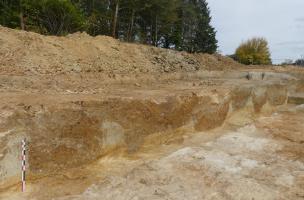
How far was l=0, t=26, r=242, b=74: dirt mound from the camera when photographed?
10.0 m

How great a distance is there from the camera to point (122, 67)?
41.9 ft

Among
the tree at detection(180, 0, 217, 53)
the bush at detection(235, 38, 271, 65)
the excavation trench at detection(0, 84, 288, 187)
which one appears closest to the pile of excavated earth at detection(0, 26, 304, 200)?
the excavation trench at detection(0, 84, 288, 187)

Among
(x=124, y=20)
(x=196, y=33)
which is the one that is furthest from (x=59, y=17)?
(x=196, y=33)

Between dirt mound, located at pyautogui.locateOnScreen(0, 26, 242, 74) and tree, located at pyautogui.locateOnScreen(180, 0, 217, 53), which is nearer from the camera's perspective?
dirt mound, located at pyautogui.locateOnScreen(0, 26, 242, 74)

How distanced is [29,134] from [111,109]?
173 cm

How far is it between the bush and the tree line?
9.25ft

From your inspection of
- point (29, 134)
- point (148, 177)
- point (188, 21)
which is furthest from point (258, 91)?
point (188, 21)

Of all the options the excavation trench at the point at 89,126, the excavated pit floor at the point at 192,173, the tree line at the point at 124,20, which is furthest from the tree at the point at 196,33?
the excavated pit floor at the point at 192,173

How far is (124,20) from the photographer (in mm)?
26203

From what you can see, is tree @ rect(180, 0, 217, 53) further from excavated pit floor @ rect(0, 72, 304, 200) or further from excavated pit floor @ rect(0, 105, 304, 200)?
excavated pit floor @ rect(0, 105, 304, 200)

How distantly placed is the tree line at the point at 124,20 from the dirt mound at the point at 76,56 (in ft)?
12.2

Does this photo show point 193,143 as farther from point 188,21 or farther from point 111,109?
point 188,21

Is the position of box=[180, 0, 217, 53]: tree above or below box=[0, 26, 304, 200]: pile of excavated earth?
above

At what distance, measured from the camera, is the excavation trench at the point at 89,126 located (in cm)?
525
